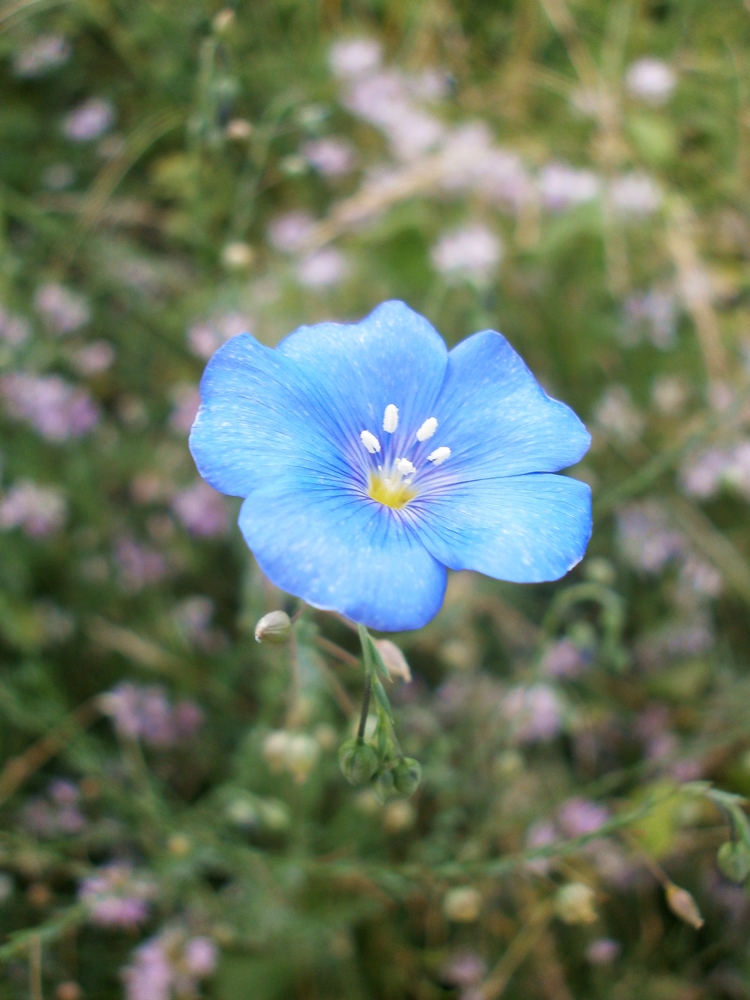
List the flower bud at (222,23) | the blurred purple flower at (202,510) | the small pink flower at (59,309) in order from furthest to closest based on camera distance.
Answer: the small pink flower at (59,309) < the blurred purple flower at (202,510) < the flower bud at (222,23)

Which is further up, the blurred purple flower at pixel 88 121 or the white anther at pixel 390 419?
the blurred purple flower at pixel 88 121

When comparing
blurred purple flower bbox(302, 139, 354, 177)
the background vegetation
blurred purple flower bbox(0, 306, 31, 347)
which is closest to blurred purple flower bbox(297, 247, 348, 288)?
the background vegetation

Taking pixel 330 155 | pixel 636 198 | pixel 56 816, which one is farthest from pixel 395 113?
pixel 56 816

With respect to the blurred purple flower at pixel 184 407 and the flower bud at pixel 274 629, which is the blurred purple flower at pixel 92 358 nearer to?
the blurred purple flower at pixel 184 407

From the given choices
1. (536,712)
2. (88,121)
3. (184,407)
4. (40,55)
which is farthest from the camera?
(88,121)

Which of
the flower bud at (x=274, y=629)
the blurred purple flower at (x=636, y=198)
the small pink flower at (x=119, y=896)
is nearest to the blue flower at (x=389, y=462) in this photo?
the flower bud at (x=274, y=629)

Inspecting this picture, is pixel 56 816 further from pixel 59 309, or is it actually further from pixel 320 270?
pixel 320 270

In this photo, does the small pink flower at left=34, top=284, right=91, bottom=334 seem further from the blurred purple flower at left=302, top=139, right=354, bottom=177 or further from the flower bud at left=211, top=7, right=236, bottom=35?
the flower bud at left=211, top=7, right=236, bottom=35
